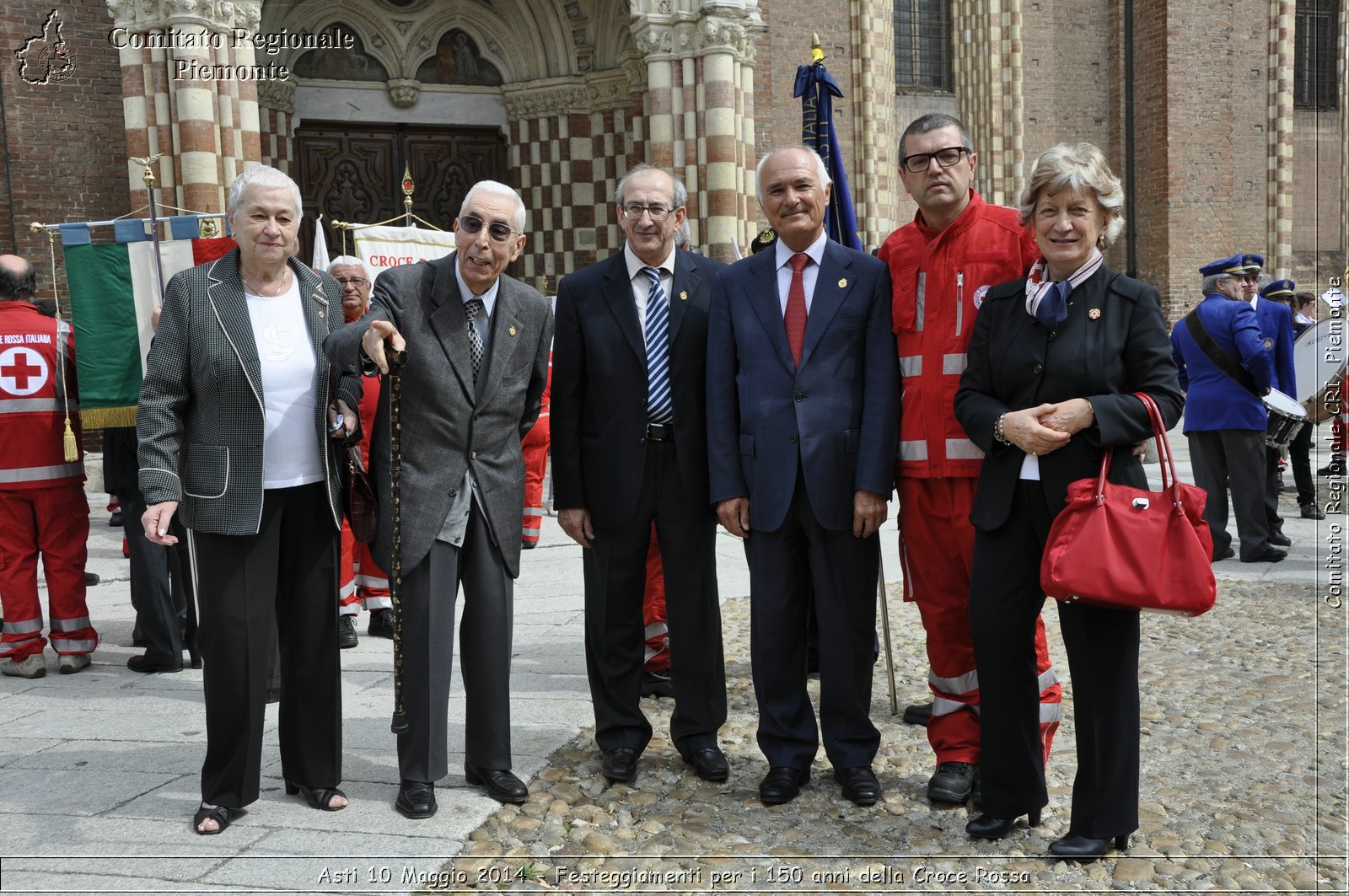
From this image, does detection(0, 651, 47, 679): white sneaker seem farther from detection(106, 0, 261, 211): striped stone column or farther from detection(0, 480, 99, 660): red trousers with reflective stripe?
detection(106, 0, 261, 211): striped stone column

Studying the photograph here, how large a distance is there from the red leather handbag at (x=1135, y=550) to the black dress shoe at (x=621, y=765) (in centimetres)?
168

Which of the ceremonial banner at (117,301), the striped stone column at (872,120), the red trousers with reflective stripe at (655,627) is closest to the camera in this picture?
the red trousers with reflective stripe at (655,627)

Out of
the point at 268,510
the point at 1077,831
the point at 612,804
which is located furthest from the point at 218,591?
the point at 1077,831

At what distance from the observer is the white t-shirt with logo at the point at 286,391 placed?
3.72m

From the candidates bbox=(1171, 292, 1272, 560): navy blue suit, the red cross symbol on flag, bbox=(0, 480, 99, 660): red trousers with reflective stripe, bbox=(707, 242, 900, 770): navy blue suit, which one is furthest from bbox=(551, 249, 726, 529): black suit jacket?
bbox=(1171, 292, 1272, 560): navy blue suit

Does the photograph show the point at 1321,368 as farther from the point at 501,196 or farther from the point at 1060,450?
the point at 501,196

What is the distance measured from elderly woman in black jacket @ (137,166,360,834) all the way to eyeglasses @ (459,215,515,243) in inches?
21.5

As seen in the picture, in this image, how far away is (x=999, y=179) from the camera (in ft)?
58.8

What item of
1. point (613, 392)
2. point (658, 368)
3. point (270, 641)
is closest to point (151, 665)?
point (270, 641)

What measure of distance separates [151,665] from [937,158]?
464 cm

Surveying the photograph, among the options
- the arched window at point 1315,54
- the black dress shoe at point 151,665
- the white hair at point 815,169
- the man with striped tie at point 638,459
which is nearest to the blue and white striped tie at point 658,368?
the man with striped tie at point 638,459

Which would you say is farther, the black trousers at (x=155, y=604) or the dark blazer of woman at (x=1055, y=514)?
the black trousers at (x=155, y=604)

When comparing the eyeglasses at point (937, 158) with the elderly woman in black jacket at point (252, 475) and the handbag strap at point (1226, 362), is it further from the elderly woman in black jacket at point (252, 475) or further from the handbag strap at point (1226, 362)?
Answer: the handbag strap at point (1226, 362)

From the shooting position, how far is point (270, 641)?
3.80m
